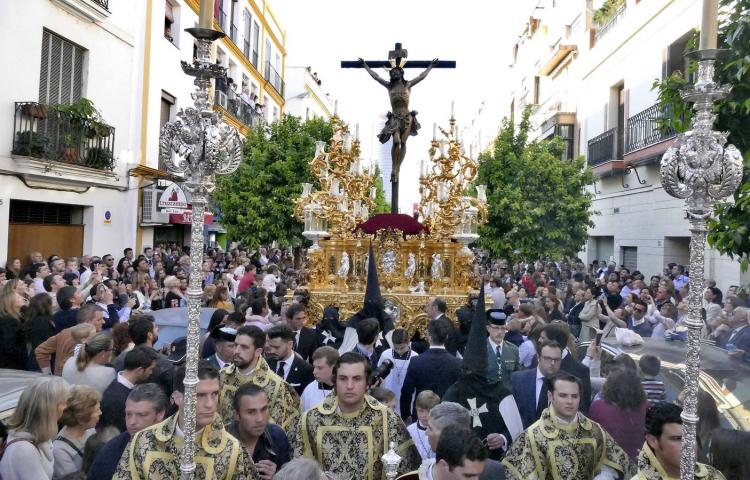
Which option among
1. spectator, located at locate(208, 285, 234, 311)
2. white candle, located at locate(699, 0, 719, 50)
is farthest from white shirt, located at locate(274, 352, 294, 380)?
white candle, located at locate(699, 0, 719, 50)

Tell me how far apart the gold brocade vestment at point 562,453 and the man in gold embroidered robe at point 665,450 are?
1.31 ft

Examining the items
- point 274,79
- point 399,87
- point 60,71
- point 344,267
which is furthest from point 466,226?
point 274,79

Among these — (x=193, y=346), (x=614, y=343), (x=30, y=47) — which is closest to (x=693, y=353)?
(x=193, y=346)

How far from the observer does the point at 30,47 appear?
44.7 ft

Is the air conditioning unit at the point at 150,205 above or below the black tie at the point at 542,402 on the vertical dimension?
above

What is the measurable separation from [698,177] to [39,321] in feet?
19.5

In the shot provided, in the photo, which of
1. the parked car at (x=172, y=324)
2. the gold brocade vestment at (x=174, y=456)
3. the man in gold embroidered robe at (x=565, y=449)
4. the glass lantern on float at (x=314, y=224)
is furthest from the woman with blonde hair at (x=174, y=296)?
the man in gold embroidered robe at (x=565, y=449)

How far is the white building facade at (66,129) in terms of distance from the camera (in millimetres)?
13250

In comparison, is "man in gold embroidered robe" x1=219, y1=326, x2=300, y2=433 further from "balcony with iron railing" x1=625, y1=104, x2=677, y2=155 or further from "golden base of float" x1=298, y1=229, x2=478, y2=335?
"balcony with iron railing" x1=625, y1=104, x2=677, y2=155

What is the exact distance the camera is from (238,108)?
27203 millimetres

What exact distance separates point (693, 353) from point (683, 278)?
12.3 m

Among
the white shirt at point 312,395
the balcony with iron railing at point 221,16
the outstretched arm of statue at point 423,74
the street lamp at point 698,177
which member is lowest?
the white shirt at point 312,395

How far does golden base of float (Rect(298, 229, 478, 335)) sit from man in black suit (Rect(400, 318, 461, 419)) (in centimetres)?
485

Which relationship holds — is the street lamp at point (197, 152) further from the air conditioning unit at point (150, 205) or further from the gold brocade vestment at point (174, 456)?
the air conditioning unit at point (150, 205)
